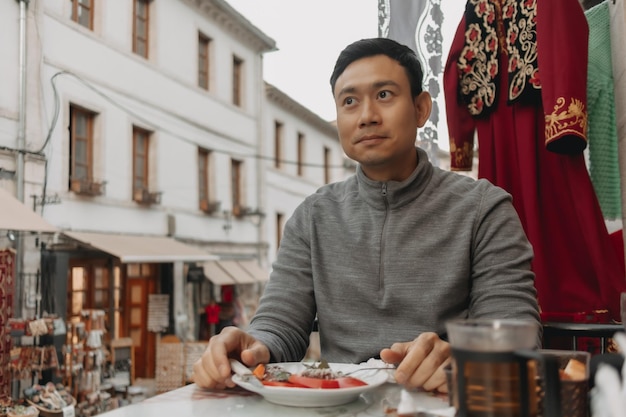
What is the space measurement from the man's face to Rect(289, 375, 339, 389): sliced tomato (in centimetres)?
57

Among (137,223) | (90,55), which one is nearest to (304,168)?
(137,223)

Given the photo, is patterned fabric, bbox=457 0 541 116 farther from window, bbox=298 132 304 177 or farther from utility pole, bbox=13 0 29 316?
window, bbox=298 132 304 177

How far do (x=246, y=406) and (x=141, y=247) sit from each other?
5277 millimetres

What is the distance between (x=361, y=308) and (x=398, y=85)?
1.56 feet

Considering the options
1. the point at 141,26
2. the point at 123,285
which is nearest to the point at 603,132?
the point at 123,285

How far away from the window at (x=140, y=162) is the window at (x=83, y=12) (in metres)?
1.28

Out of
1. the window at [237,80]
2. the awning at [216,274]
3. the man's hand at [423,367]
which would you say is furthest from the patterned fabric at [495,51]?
the window at [237,80]

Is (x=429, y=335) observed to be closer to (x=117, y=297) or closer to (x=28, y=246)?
(x=28, y=246)

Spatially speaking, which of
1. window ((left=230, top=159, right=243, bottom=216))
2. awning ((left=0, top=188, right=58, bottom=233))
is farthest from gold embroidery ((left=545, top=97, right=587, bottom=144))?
window ((left=230, top=159, right=243, bottom=216))

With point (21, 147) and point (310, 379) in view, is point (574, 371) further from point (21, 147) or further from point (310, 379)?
point (21, 147)

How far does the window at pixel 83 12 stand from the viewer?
5035mm

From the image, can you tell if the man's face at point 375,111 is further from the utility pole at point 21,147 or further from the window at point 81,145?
the window at point 81,145

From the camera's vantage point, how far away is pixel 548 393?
479 mm

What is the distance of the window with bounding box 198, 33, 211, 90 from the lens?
7.48 m
